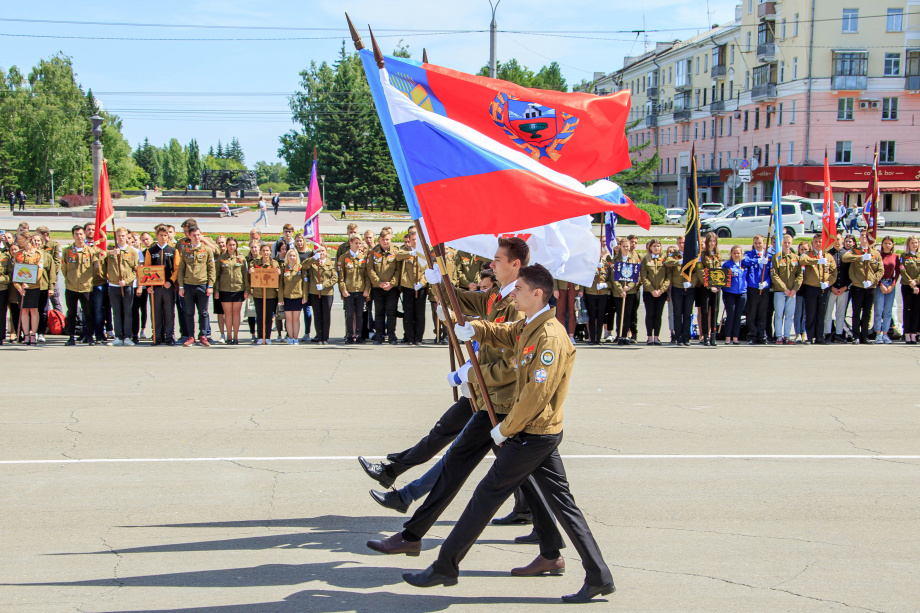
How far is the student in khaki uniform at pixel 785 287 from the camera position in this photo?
15625 millimetres

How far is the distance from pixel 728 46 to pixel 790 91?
42.2 ft

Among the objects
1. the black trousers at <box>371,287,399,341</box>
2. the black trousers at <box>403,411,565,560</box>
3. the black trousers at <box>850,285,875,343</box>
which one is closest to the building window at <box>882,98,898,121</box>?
the black trousers at <box>850,285,875,343</box>

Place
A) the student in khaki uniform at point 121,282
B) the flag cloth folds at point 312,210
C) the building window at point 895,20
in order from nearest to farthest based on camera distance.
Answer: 1. the student in khaki uniform at point 121,282
2. the flag cloth folds at point 312,210
3. the building window at point 895,20

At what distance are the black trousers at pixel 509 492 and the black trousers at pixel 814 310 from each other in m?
12.4

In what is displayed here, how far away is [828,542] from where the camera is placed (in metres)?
5.70

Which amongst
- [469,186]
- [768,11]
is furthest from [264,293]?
[768,11]

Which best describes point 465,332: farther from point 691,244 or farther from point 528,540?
point 691,244

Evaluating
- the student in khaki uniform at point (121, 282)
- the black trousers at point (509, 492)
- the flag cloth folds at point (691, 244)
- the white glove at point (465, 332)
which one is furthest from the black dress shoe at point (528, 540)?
the student in khaki uniform at point (121, 282)

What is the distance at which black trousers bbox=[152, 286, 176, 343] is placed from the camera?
47.8 ft

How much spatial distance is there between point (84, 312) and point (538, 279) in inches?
479

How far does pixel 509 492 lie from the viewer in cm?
491

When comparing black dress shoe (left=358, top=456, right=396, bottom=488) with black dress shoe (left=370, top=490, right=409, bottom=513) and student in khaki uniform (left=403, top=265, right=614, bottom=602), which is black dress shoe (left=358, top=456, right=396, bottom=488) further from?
student in khaki uniform (left=403, top=265, right=614, bottom=602)

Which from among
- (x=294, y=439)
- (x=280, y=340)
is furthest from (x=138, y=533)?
(x=280, y=340)

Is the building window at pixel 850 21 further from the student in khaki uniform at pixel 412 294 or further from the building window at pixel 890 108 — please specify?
the student in khaki uniform at pixel 412 294
